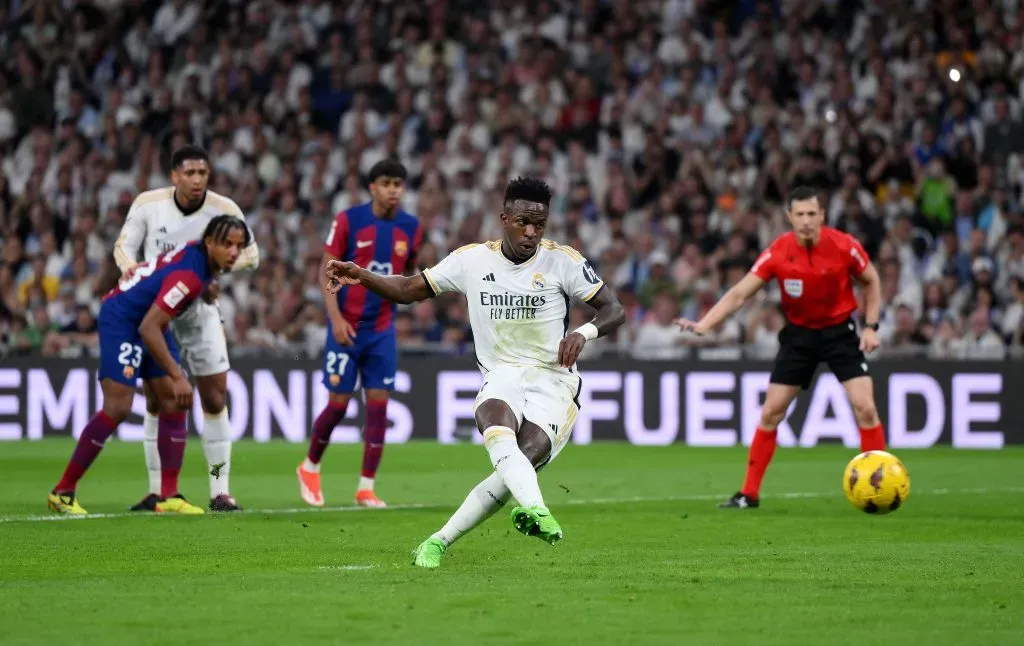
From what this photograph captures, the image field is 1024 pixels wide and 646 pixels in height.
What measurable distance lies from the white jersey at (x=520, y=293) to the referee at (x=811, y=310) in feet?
12.0

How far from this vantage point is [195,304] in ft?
39.9

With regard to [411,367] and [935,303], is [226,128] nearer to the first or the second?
[411,367]

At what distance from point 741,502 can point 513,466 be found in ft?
15.1

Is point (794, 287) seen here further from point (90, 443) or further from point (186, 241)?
point (90, 443)

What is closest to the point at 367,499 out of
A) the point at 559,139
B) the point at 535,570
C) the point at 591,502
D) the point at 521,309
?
the point at 591,502

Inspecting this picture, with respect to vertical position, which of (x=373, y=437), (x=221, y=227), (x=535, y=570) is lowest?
(x=535, y=570)

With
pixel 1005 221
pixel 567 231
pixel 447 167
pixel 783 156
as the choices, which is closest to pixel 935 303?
pixel 1005 221

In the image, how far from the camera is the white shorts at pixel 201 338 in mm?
12242

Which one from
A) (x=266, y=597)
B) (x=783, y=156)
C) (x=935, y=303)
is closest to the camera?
(x=266, y=597)

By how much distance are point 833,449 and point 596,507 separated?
7.49m

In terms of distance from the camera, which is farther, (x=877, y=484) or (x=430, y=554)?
(x=877, y=484)

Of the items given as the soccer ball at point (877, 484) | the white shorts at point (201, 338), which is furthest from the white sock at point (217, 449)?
the soccer ball at point (877, 484)

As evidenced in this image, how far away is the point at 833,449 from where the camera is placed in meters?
19.6

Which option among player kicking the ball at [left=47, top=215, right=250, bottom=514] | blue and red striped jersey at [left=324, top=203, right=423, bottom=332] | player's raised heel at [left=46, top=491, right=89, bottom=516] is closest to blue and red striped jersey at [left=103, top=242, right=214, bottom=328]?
player kicking the ball at [left=47, top=215, right=250, bottom=514]
